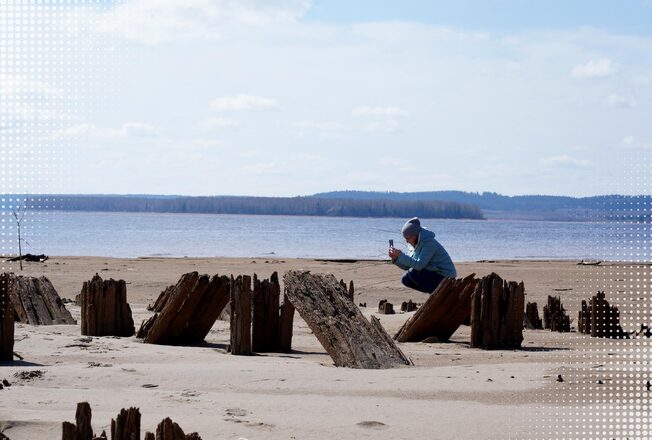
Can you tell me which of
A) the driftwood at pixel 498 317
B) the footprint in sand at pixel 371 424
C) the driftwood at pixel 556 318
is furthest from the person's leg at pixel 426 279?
the footprint in sand at pixel 371 424

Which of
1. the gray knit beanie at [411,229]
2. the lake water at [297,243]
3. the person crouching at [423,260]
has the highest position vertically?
the gray knit beanie at [411,229]

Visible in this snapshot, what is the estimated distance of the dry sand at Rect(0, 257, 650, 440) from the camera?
228 inches

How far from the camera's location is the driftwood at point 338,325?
828cm

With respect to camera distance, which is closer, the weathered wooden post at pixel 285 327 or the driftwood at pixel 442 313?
the weathered wooden post at pixel 285 327

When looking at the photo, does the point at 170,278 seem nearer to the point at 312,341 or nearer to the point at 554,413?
the point at 312,341

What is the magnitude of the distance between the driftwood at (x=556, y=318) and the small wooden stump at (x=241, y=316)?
4781mm

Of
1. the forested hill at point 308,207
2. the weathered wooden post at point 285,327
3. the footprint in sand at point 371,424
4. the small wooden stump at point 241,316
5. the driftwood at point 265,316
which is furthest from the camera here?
the forested hill at point 308,207

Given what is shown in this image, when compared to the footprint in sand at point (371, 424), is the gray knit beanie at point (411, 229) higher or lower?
higher

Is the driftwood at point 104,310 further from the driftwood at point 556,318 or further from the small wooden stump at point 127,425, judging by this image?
the small wooden stump at point 127,425

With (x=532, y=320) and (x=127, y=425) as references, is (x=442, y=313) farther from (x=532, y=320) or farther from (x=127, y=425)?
(x=127, y=425)

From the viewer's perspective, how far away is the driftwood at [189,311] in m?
9.60

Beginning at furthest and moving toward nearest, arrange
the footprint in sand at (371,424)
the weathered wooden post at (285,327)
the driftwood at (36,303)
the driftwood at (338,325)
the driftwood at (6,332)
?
the driftwood at (36,303), the weathered wooden post at (285,327), the driftwood at (338,325), the driftwood at (6,332), the footprint in sand at (371,424)

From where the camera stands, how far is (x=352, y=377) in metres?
7.53

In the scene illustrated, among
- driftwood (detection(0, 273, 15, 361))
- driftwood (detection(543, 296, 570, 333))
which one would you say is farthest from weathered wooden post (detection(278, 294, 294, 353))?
driftwood (detection(543, 296, 570, 333))
